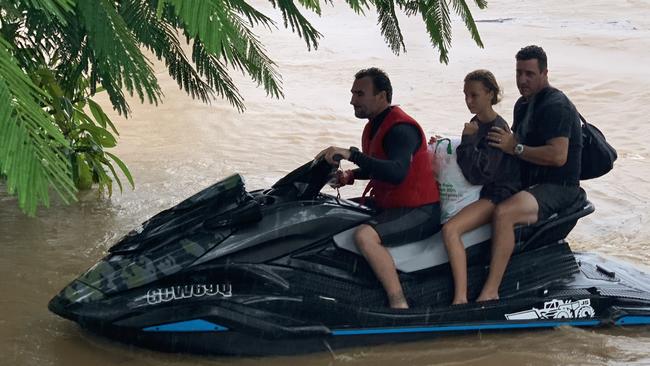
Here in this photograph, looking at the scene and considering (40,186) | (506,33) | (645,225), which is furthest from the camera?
(506,33)

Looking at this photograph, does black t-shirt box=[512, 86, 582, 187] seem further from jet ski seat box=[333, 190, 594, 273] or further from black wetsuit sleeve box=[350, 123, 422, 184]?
black wetsuit sleeve box=[350, 123, 422, 184]

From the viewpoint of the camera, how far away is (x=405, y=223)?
16.1ft

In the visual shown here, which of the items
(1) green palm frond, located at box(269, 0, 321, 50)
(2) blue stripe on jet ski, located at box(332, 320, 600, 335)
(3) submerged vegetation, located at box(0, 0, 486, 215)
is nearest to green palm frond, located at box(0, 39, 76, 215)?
(3) submerged vegetation, located at box(0, 0, 486, 215)

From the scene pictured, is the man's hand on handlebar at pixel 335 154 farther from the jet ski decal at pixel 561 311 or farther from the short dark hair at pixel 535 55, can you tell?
the jet ski decal at pixel 561 311

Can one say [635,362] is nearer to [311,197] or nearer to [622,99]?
[311,197]

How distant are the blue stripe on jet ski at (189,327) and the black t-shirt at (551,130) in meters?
1.99

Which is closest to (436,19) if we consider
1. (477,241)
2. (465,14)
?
(465,14)

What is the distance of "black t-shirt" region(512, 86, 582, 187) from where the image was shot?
4961 millimetres

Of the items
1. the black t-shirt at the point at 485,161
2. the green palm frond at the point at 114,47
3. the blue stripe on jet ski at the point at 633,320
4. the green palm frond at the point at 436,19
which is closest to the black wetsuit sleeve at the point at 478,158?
the black t-shirt at the point at 485,161

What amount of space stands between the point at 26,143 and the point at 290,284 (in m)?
3.21

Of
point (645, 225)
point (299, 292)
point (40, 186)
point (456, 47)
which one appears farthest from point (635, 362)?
point (456, 47)

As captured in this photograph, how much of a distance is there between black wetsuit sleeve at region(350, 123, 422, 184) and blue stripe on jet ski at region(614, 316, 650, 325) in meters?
1.66

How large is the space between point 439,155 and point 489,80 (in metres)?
0.49

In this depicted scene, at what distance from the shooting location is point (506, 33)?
17.9m
